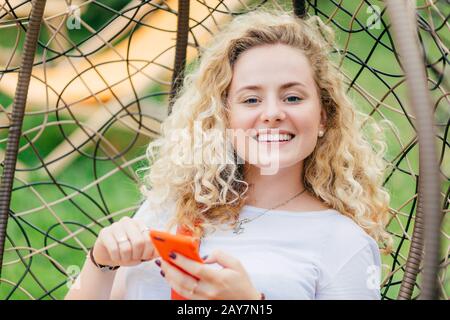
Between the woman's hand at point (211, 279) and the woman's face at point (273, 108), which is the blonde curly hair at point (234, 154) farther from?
the woman's hand at point (211, 279)

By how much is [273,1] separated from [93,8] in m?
1.47

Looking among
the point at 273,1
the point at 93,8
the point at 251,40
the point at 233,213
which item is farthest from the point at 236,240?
the point at 93,8

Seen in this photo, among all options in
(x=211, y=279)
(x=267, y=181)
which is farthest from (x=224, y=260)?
(x=267, y=181)

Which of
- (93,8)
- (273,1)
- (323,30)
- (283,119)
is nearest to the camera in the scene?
(283,119)

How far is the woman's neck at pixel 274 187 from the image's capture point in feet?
3.32

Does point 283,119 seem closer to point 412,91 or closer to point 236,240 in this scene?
point 236,240

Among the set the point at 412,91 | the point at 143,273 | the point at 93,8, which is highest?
the point at 93,8

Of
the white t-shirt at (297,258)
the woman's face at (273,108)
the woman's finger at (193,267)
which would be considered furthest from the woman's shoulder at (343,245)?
the woman's finger at (193,267)

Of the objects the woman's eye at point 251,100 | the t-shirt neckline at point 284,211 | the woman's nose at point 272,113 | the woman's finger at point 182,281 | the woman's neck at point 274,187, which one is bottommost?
the woman's finger at point 182,281

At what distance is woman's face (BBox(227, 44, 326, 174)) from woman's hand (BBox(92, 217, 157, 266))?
0.20m

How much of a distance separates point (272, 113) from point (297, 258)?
205 mm

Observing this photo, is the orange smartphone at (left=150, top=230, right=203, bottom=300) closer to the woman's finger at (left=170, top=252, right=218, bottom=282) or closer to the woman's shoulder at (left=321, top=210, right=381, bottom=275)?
the woman's finger at (left=170, top=252, right=218, bottom=282)

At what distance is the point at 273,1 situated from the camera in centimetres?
131

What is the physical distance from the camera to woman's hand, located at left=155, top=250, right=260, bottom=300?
80cm
